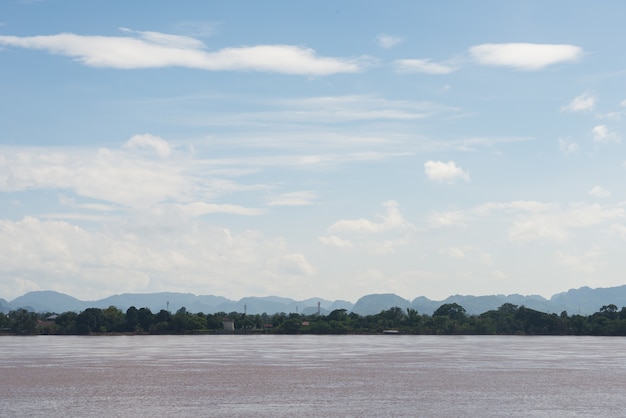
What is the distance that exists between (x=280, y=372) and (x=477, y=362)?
25.6m

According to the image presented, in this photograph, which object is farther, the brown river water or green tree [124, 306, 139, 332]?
green tree [124, 306, 139, 332]

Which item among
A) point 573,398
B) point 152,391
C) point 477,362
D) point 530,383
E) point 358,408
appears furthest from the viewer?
point 477,362

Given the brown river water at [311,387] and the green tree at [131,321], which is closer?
the brown river water at [311,387]

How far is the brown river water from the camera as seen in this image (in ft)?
159

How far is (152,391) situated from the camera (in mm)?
58312

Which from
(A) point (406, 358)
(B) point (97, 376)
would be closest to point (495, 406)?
(B) point (97, 376)

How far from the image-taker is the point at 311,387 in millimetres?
60500

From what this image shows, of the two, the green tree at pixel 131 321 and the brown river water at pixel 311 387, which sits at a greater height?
the green tree at pixel 131 321

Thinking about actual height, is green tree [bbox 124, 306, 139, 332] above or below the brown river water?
above

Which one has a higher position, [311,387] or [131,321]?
[131,321]

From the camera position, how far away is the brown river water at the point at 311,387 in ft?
159

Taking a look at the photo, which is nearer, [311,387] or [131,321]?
[311,387]

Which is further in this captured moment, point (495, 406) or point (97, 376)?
point (97, 376)

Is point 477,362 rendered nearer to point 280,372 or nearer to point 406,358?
point 406,358
